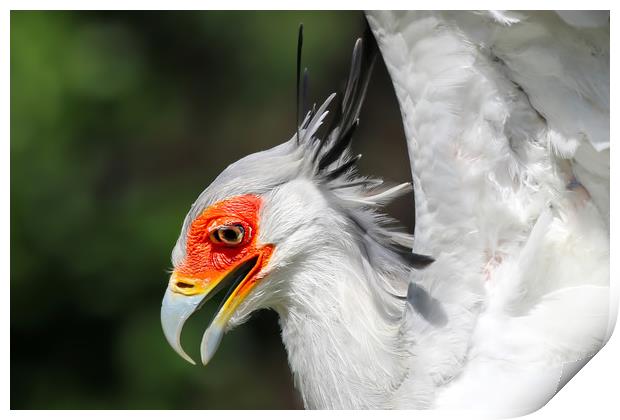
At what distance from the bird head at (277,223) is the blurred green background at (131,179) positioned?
129cm

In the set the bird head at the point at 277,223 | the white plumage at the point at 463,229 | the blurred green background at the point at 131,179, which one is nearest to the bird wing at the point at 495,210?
the white plumage at the point at 463,229

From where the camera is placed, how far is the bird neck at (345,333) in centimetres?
170

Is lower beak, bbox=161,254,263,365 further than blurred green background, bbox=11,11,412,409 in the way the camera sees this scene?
No

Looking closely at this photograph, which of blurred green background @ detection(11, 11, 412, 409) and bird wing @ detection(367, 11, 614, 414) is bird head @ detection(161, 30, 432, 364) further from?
blurred green background @ detection(11, 11, 412, 409)

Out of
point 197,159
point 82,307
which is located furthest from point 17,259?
point 197,159

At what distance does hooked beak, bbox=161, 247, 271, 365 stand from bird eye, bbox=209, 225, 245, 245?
0.15ft

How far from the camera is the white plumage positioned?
1.53 meters

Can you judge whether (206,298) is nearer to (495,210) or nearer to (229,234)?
(229,234)

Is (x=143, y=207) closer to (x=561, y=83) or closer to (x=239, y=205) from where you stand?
(x=239, y=205)

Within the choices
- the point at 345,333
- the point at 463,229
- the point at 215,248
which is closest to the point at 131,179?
the point at 215,248

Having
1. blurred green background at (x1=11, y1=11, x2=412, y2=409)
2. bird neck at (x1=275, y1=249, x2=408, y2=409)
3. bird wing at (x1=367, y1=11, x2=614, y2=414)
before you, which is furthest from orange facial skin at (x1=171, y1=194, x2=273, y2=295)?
blurred green background at (x1=11, y1=11, x2=412, y2=409)

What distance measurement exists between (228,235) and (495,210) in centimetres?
49

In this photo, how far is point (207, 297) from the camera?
1.73 metres

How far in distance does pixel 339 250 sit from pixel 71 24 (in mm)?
1796
